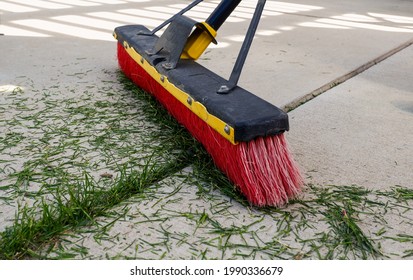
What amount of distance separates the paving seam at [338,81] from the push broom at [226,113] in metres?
0.65

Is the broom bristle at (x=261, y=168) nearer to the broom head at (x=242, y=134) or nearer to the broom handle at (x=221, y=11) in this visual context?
the broom head at (x=242, y=134)

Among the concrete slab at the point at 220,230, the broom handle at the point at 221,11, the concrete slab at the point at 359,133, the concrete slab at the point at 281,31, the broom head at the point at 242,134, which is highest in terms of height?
the broom handle at the point at 221,11

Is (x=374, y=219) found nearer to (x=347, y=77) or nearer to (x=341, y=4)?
(x=347, y=77)

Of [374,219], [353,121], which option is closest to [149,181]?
[374,219]

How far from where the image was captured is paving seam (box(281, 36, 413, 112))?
2.85 meters

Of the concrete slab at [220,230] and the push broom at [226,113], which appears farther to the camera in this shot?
the push broom at [226,113]

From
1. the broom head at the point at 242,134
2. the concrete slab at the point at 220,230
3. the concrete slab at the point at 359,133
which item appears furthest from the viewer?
the concrete slab at the point at 359,133

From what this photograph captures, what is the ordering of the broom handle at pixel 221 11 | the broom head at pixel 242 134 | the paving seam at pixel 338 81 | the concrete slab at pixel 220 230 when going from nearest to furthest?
the concrete slab at pixel 220 230
the broom head at pixel 242 134
the broom handle at pixel 221 11
the paving seam at pixel 338 81

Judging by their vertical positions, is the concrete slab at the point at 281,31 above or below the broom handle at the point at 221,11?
below

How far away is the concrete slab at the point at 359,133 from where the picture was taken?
210 cm

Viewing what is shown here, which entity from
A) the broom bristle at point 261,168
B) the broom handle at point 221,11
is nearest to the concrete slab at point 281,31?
the broom handle at point 221,11

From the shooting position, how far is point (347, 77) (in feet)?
10.9

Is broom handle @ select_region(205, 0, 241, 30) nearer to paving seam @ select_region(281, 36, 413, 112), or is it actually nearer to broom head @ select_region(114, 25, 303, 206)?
broom head @ select_region(114, 25, 303, 206)

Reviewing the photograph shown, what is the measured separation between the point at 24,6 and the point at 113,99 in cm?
292
